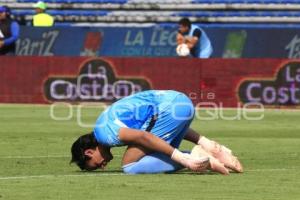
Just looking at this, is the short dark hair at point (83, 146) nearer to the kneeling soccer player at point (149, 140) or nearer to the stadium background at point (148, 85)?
the kneeling soccer player at point (149, 140)

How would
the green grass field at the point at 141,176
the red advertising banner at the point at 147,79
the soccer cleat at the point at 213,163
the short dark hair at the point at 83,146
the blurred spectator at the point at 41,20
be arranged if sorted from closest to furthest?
1. the green grass field at the point at 141,176
2. the soccer cleat at the point at 213,163
3. the short dark hair at the point at 83,146
4. the red advertising banner at the point at 147,79
5. the blurred spectator at the point at 41,20

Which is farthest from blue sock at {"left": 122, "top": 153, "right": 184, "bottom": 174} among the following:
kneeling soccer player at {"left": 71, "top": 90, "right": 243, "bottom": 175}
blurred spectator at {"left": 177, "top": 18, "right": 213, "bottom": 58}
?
blurred spectator at {"left": 177, "top": 18, "right": 213, "bottom": 58}

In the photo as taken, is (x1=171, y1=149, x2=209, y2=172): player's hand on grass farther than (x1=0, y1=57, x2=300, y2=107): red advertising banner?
No

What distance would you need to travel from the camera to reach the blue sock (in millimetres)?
Result: 10812

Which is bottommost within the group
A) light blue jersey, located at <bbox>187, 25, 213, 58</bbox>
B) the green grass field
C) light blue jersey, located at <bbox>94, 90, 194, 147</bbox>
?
light blue jersey, located at <bbox>187, 25, 213, 58</bbox>

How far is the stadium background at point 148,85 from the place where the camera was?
394 inches

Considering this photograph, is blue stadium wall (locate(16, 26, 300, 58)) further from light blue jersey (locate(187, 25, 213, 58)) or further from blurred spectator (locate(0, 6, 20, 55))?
light blue jersey (locate(187, 25, 213, 58))

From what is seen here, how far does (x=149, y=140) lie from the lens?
10547mm

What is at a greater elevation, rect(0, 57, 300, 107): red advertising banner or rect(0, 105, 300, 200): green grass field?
rect(0, 105, 300, 200): green grass field

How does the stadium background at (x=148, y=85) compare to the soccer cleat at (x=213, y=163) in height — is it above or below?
below

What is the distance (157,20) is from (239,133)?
1393 centimetres

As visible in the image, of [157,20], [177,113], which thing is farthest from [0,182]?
[157,20]

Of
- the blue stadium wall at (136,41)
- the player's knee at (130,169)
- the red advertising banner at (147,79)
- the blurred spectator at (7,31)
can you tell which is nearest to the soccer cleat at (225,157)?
the player's knee at (130,169)

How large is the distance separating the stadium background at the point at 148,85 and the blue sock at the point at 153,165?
15cm
